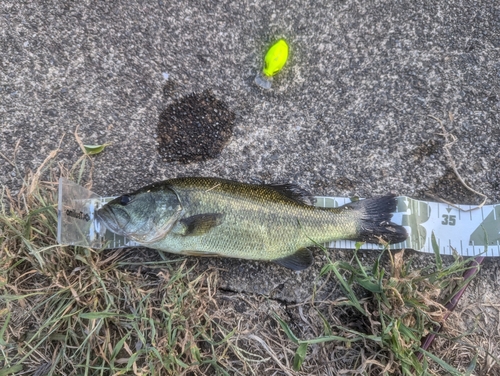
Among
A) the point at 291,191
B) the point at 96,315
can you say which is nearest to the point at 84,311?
the point at 96,315

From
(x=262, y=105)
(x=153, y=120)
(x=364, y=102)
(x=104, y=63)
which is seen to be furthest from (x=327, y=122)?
(x=104, y=63)

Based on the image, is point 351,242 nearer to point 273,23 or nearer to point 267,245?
point 267,245

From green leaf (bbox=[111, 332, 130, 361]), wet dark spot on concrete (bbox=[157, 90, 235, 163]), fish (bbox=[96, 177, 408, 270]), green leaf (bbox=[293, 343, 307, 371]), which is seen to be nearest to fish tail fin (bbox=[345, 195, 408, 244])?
fish (bbox=[96, 177, 408, 270])

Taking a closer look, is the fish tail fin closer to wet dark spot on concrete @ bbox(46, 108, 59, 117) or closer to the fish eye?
the fish eye

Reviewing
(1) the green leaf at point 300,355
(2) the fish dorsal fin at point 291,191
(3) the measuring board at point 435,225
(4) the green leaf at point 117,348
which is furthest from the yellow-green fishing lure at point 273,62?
(4) the green leaf at point 117,348

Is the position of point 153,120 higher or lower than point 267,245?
higher

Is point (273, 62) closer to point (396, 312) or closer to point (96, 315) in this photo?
point (396, 312)

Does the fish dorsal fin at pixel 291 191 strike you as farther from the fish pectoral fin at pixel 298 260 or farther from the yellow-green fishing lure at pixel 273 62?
the yellow-green fishing lure at pixel 273 62
